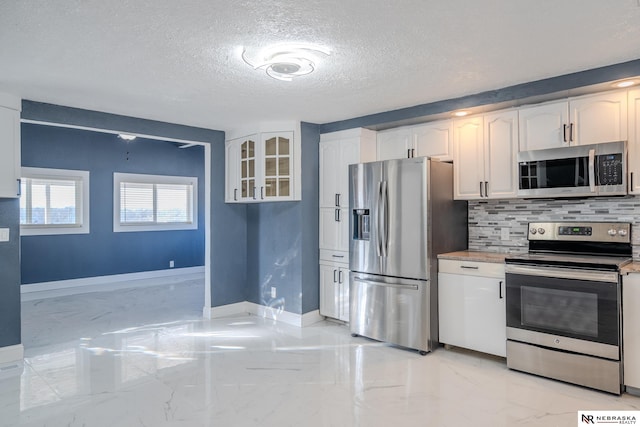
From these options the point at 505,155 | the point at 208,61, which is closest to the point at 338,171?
the point at 505,155

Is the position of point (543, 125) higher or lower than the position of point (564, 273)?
higher

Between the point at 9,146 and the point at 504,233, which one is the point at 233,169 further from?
the point at 504,233

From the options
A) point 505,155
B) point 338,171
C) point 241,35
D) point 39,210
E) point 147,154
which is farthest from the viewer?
point 147,154

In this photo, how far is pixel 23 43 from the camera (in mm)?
2455

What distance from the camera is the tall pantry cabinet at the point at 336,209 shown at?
4422 millimetres

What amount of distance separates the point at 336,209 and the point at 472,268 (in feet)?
5.27

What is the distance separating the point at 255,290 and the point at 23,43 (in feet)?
11.5

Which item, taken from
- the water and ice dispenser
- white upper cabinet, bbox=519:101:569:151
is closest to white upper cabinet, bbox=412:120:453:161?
white upper cabinet, bbox=519:101:569:151

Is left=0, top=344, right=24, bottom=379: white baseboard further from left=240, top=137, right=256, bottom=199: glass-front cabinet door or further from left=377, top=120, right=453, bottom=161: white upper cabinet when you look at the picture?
left=377, top=120, right=453, bottom=161: white upper cabinet

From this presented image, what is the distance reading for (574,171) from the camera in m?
3.12

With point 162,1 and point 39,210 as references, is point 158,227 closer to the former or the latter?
point 39,210

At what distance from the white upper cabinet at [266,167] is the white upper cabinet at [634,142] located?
2947 mm

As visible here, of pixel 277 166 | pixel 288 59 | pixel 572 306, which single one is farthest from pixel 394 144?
pixel 572 306

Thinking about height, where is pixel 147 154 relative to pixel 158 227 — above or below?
above
